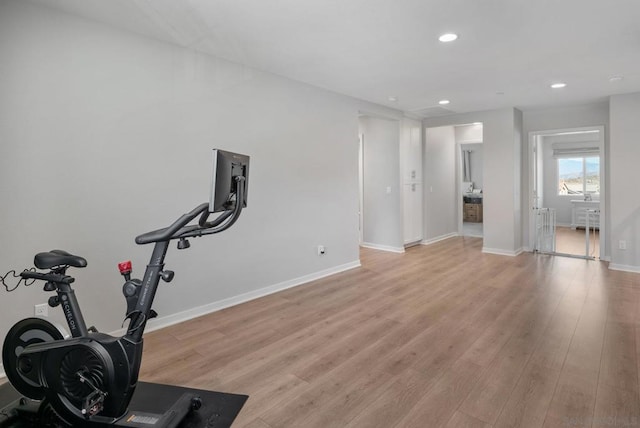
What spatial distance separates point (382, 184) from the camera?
6703 mm

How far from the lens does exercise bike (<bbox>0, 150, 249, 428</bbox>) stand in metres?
1.85

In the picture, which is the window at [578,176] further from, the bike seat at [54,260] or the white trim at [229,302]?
the bike seat at [54,260]

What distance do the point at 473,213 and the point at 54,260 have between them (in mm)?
10429

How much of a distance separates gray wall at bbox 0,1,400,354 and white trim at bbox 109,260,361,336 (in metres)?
0.04

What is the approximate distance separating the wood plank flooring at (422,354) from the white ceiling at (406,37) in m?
2.57

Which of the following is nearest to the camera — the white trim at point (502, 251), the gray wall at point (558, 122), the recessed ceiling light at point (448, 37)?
the recessed ceiling light at point (448, 37)

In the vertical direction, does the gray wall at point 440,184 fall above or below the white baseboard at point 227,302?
above

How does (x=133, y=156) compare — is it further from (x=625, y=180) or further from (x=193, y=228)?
(x=625, y=180)

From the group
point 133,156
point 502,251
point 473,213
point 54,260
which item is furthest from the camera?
point 473,213

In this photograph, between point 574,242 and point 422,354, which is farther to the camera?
point 574,242

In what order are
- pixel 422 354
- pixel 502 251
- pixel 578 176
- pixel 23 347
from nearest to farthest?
pixel 23 347 < pixel 422 354 < pixel 502 251 < pixel 578 176

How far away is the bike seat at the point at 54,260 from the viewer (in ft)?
6.33

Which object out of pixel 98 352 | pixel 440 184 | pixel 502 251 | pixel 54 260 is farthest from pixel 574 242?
pixel 54 260

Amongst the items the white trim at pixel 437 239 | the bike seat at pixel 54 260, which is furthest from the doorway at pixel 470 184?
the bike seat at pixel 54 260
